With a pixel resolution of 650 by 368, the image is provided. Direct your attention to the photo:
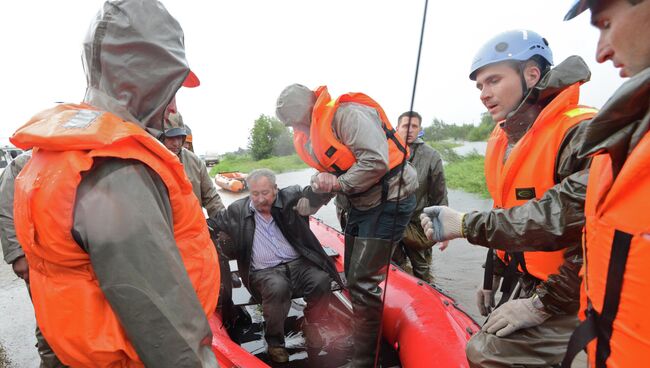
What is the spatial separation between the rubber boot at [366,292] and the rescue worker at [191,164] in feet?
5.59

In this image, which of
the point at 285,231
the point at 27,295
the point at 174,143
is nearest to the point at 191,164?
the point at 174,143

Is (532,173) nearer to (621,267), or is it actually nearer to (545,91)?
(545,91)

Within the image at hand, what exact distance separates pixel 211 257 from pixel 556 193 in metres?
1.23

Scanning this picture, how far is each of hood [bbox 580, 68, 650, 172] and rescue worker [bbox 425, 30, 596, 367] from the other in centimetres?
42

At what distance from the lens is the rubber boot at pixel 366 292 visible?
2.42m

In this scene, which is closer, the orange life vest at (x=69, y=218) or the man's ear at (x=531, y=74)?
the orange life vest at (x=69, y=218)

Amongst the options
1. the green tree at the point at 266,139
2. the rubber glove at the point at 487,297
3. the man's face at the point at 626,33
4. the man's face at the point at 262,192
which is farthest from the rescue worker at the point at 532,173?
the green tree at the point at 266,139

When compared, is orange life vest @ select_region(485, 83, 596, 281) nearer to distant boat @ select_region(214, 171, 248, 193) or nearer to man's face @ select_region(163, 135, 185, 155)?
man's face @ select_region(163, 135, 185, 155)

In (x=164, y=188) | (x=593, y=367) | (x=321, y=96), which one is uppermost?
(x=321, y=96)

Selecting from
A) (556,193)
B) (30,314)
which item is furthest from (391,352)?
(30,314)

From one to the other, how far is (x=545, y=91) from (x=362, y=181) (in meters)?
1.16

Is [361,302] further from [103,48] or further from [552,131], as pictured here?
[103,48]

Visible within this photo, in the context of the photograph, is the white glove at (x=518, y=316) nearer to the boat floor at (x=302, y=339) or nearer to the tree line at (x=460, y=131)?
the boat floor at (x=302, y=339)

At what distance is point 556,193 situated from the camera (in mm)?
1254
